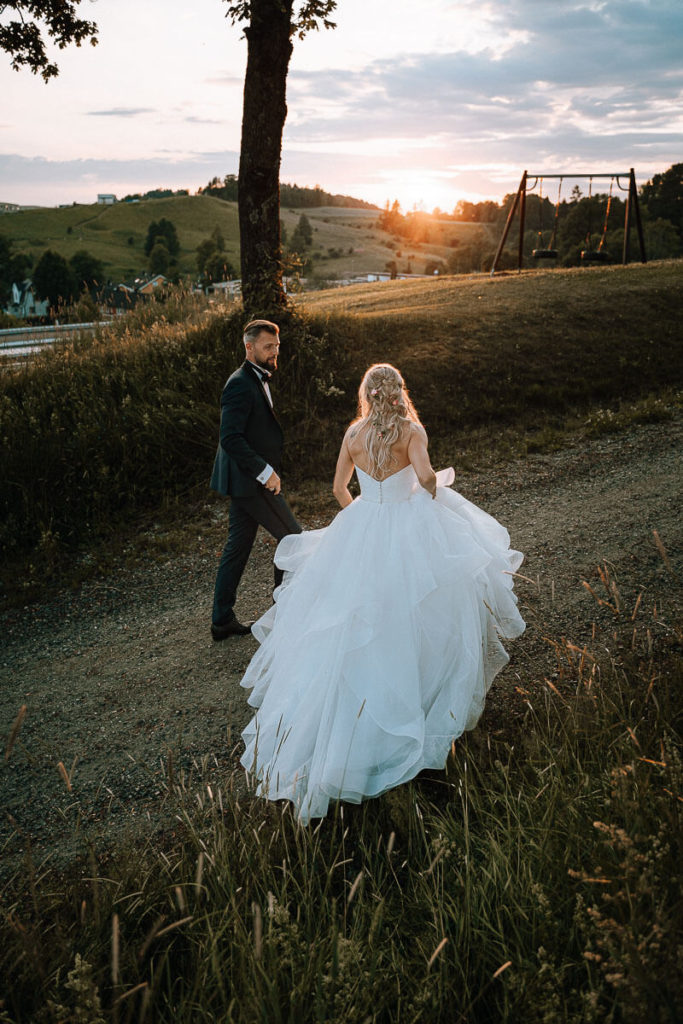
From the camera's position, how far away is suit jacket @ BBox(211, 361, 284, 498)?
557 centimetres

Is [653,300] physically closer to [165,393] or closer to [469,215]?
[165,393]

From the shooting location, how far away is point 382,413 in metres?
4.33

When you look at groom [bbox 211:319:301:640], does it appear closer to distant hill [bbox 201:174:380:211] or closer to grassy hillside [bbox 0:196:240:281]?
grassy hillside [bbox 0:196:240:281]

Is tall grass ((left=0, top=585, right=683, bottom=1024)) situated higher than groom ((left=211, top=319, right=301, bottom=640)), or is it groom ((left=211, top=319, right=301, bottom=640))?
groom ((left=211, top=319, right=301, bottom=640))

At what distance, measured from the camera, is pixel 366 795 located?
359 cm

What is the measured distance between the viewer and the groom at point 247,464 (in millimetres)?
5574

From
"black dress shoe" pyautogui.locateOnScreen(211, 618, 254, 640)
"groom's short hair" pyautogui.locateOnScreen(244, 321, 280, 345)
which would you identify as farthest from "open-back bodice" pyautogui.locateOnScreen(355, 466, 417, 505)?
"black dress shoe" pyautogui.locateOnScreen(211, 618, 254, 640)

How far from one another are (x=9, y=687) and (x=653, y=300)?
16021 mm

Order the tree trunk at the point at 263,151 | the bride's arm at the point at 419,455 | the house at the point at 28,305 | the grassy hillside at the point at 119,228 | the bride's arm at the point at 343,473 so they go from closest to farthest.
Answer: the bride's arm at the point at 419,455, the bride's arm at the point at 343,473, the tree trunk at the point at 263,151, the house at the point at 28,305, the grassy hillside at the point at 119,228

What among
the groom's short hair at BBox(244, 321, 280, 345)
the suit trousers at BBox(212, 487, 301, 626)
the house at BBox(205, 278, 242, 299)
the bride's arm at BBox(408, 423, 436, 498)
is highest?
the house at BBox(205, 278, 242, 299)

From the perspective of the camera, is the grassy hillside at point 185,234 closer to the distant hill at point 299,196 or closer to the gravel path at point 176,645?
the distant hill at point 299,196

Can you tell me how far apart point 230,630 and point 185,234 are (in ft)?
424

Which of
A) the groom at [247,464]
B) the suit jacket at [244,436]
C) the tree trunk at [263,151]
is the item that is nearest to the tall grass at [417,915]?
the groom at [247,464]

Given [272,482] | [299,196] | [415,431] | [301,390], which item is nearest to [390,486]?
[415,431]
